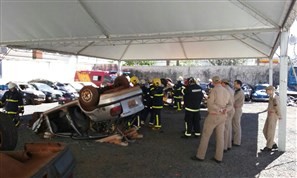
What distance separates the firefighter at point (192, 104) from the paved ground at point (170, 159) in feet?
1.28

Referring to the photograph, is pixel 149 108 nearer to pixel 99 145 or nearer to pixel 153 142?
pixel 153 142

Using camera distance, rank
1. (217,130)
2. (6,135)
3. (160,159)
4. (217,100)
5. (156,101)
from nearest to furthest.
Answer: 1. (6,135)
2. (217,100)
3. (217,130)
4. (160,159)
5. (156,101)

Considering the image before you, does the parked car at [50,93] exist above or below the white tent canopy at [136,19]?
below

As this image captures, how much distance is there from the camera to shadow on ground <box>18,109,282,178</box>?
5.42m

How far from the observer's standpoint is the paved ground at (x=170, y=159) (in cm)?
543

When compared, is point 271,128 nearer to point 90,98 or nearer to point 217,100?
point 217,100

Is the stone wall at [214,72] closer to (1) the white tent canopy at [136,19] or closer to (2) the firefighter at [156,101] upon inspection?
(1) the white tent canopy at [136,19]

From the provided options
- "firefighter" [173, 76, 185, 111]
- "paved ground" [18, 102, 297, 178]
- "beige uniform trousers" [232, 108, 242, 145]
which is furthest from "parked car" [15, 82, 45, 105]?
"beige uniform trousers" [232, 108, 242, 145]

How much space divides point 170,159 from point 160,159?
8.4 inches

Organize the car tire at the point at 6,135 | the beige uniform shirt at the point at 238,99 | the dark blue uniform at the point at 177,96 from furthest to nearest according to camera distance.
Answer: the dark blue uniform at the point at 177,96 < the beige uniform shirt at the point at 238,99 < the car tire at the point at 6,135

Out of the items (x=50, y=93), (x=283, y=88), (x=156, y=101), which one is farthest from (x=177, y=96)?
(x=50, y=93)

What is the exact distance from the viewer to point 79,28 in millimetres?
9289

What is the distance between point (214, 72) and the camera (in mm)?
30938

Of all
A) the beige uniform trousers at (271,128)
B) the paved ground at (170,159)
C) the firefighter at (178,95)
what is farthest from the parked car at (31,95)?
the beige uniform trousers at (271,128)
